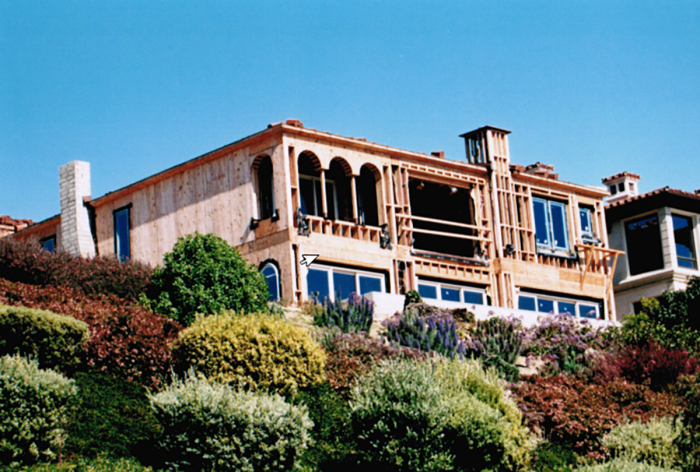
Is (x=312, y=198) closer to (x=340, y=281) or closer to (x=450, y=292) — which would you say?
(x=340, y=281)

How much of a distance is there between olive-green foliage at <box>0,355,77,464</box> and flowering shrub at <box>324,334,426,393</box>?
5424mm

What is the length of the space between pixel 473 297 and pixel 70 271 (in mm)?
13926

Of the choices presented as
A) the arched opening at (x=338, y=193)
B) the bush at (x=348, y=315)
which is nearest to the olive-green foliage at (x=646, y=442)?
the bush at (x=348, y=315)

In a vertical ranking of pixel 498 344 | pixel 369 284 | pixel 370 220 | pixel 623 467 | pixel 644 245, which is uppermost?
pixel 370 220

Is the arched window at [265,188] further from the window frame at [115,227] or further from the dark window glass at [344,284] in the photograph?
the window frame at [115,227]

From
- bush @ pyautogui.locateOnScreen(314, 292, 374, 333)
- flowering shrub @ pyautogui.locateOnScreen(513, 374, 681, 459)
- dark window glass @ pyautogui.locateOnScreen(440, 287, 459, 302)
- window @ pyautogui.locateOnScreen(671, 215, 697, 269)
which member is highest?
window @ pyautogui.locateOnScreen(671, 215, 697, 269)

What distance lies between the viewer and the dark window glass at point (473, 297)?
1307 inches

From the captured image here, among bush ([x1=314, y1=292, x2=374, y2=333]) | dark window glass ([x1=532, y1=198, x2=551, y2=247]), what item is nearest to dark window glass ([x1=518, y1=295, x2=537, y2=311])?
dark window glass ([x1=532, y1=198, x2=551, y2=247])

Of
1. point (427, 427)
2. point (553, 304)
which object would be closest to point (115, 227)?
point (553, 304)

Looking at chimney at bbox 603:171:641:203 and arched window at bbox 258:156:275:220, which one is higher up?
chimney at bbox 603:171:641:203

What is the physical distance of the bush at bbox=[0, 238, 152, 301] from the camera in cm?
2303

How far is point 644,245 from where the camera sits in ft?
132

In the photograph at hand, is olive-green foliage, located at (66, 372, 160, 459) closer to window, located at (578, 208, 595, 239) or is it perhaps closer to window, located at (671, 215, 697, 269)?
window, located at (578, 208, 595, 239)

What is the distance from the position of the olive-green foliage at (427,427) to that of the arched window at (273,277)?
500 inches
